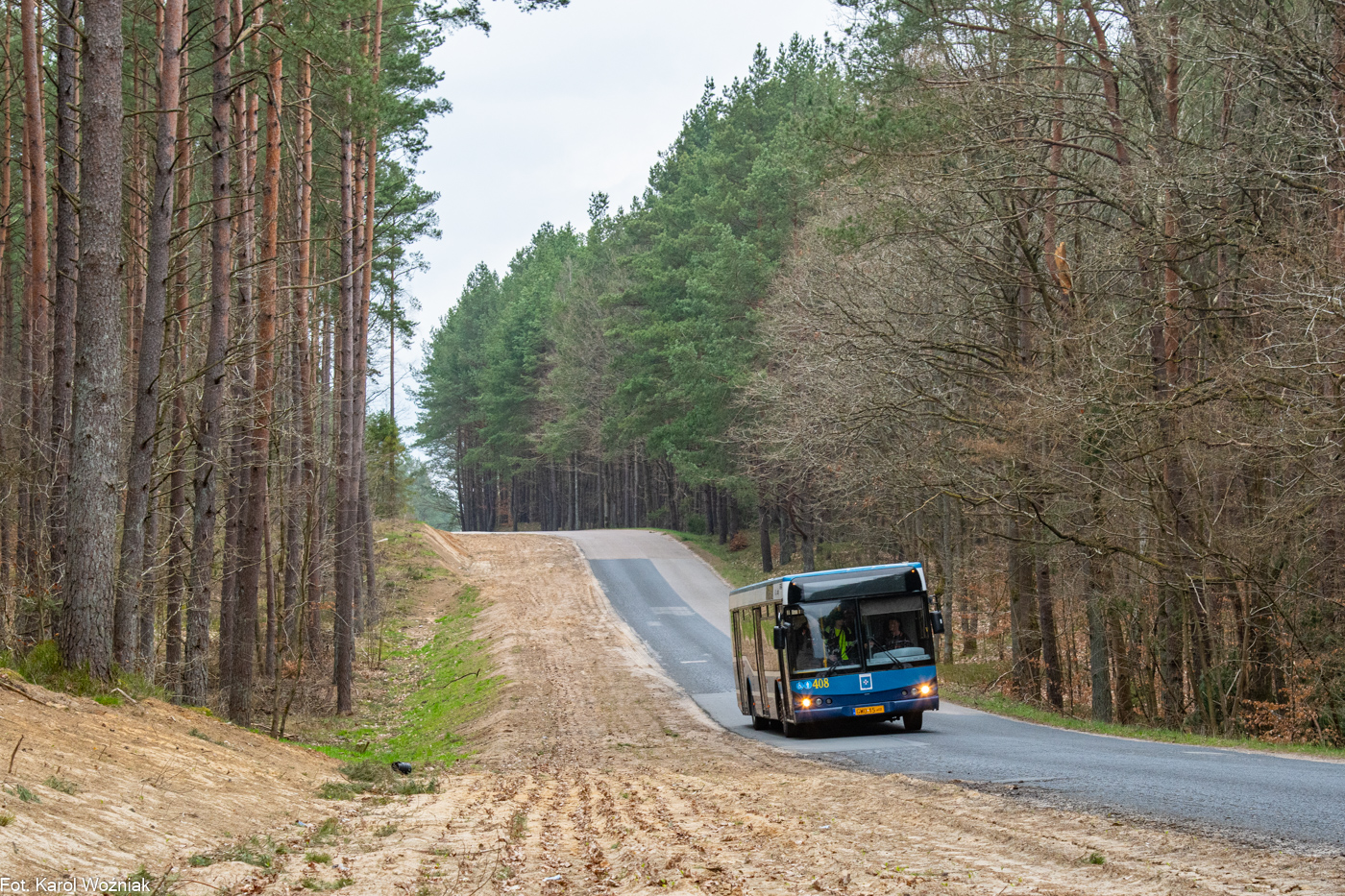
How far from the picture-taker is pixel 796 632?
1720cm

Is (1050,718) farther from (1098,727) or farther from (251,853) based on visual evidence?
(251,853)

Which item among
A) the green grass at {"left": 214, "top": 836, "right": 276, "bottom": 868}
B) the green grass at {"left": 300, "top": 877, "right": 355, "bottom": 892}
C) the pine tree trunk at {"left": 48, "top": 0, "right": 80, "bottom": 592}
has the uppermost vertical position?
the pine tree trunk at {"left": 48, "top": 0, "right": 80, "bottom": 592}

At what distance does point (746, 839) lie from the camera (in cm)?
833

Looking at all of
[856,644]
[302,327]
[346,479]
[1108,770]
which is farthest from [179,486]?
[1108,770]

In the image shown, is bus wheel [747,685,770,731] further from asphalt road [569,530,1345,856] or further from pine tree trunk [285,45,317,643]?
pine tree trunk [285,45,317,643]

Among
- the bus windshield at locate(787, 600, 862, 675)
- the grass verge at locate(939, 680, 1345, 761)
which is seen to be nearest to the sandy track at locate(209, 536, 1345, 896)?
the bus windshield at locate(787, 600, 862, 675)

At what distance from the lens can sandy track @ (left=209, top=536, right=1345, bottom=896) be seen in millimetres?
6547

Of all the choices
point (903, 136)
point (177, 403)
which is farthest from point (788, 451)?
point (177, 403)

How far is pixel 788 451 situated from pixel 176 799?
648 inches

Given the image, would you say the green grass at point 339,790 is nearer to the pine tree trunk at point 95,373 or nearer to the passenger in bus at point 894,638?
the pine tree trunk at point 95,373

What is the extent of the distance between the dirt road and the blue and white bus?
54.8 inches

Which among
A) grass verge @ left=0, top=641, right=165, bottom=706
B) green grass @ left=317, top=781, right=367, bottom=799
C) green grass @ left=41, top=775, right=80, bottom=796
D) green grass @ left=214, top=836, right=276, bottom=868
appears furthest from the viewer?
grass verge @ left=0, top=641, right=165, bottom=706

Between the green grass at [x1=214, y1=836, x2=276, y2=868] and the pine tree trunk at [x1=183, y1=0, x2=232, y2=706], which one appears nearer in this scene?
the green grass at [x1=214, y1=836, x2=276, y2=868]

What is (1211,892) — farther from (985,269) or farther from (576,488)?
(576,488)
